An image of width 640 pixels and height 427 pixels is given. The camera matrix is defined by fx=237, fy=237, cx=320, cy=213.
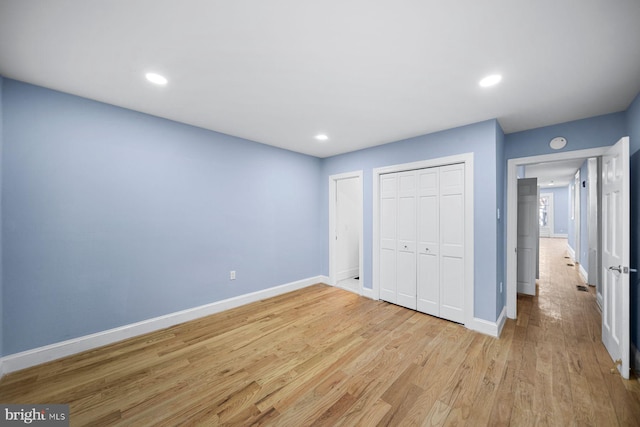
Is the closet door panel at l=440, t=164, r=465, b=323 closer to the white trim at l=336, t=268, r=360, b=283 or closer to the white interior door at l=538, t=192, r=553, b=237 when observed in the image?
the white trim at l=336, t=268, r=360, b=283

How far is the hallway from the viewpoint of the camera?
1693mm

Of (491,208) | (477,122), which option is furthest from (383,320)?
(477,122)

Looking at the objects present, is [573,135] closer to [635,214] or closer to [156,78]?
[635,214]

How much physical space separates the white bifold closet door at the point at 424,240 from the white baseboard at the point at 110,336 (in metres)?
2.18

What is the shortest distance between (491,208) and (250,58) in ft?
9.73

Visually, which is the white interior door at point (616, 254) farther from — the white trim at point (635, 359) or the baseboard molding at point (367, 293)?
the baseboard molding at point (367, 293)

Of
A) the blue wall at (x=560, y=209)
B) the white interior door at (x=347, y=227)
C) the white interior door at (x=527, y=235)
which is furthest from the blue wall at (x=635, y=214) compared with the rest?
the blue wall at (x=560, y=209)

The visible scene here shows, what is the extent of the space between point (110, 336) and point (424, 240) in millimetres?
3939

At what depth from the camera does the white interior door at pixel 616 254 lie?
2000 millimetres

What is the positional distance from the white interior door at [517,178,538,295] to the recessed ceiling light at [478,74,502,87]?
299cm

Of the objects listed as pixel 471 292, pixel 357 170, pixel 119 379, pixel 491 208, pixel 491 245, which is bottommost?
pixel 119 379

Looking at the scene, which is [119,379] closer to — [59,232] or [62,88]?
[59,232]

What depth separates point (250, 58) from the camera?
1809mm

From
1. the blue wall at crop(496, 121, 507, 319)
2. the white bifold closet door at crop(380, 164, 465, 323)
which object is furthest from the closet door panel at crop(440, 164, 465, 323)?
the blue wall at crop(496, 121, 507, 319)
